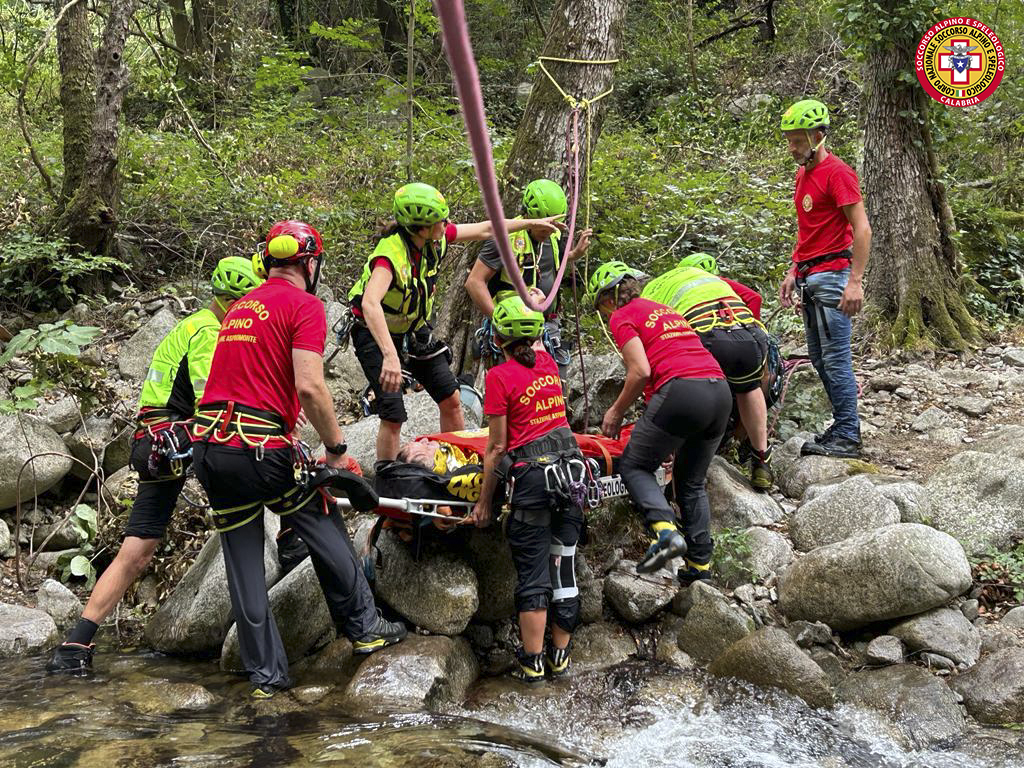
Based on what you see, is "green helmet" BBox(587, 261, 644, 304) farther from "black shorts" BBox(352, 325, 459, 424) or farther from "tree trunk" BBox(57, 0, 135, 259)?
"tree trunk" BBox(57, 0, 135, 259)

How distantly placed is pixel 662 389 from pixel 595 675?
1.64 meters

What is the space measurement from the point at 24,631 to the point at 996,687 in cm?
539

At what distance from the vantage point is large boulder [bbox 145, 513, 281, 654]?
203 inches

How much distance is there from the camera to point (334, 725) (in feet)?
12.9

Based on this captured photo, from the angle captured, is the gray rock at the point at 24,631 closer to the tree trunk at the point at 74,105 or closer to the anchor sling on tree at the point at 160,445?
the anchor sling on tree at the point at 160,445

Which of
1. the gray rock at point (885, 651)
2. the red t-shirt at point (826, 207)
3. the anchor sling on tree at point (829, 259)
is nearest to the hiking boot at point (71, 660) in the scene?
the gray rock at point (885, 651)

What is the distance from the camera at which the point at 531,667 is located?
4.65 m

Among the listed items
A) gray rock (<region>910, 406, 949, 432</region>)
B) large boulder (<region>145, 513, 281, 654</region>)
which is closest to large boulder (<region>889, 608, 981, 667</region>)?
gray rock (<region>910, 406, 949, 432</region>)

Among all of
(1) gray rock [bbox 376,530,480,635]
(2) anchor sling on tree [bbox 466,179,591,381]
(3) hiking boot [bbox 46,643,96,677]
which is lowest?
(3) hiking boot [bbox 46,643,96,677]

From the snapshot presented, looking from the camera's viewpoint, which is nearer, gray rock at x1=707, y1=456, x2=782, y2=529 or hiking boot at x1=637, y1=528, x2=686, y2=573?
hiking boot at x1=637, y1=528, x2=686, y2=573

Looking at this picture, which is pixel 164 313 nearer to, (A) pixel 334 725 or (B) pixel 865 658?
(A) pixel 334 725

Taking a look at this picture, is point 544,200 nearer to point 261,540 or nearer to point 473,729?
point 261,540

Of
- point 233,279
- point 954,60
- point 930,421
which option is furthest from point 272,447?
point 954,60

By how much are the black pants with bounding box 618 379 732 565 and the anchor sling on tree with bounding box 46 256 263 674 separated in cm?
246
